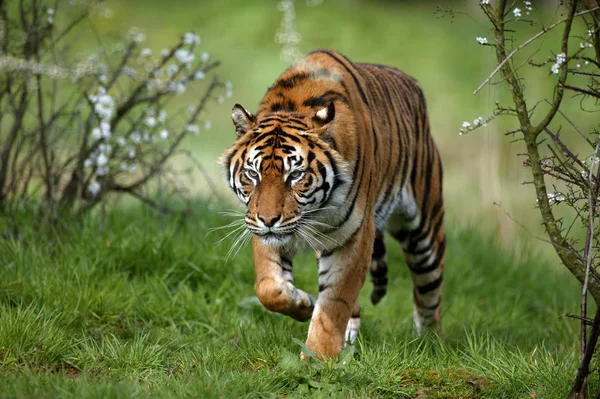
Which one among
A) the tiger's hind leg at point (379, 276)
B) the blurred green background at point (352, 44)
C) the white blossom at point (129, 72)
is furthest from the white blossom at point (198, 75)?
the blurred green background at point (352, 44)

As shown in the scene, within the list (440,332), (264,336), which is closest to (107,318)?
(264,336)

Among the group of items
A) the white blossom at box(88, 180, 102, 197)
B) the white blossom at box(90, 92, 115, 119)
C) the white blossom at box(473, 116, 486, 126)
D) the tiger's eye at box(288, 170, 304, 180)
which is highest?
the white blossom at box(90, 92, 115, 119)

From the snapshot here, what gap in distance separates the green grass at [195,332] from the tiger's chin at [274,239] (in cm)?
55

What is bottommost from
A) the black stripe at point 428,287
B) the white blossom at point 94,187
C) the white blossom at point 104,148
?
the black stripe at point 428,287

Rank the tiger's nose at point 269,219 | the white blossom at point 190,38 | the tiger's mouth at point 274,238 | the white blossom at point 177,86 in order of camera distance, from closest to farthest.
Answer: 1. the tiger's nose at point 269,219
2. the tiger's mouth at point 274,238
3. the white blossom at point 190,38
4. the white blossom at point 177,86

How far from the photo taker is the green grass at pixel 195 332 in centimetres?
365

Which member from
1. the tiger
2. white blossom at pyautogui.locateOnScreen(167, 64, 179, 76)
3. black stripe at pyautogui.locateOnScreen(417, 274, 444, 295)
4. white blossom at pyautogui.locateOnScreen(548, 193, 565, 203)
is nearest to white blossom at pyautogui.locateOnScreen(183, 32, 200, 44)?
white blossom at pyautogui.locateOnScreen(167, 64, 179, 76)

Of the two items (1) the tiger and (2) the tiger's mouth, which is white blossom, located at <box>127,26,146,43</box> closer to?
(1) the tiger

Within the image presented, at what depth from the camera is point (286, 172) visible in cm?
382

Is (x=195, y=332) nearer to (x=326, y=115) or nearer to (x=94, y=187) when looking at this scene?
(x=94, y=187)

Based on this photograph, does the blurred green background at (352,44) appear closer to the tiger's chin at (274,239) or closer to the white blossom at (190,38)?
the white blossom at (190,38)

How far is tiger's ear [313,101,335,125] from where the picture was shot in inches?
155

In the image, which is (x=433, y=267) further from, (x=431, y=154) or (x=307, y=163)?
(x=307, y=163)

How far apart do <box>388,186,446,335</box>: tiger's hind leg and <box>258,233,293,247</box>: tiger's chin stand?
5.62 ft
